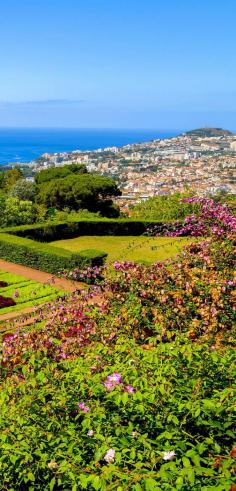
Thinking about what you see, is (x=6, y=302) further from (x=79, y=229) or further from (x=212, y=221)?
(x=79, y=229)

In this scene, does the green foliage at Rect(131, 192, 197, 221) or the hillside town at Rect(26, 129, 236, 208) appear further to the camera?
the hillside town at Rect(26, 129, 236, 208)

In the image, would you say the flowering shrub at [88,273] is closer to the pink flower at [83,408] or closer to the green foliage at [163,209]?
the pink flower at [83,408]

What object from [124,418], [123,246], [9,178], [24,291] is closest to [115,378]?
[124,418]

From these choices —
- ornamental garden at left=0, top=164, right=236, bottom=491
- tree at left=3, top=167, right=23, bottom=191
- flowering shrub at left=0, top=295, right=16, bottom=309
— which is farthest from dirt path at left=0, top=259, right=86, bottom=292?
tree at left=3, top=167, right=23, bottom=191

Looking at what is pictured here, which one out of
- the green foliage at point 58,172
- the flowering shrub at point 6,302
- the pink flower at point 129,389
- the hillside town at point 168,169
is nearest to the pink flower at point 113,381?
the pink flower at point 129,389

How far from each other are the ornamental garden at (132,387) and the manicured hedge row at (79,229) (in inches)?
907

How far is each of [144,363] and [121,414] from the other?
88 centimetres

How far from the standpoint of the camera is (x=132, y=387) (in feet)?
17.9

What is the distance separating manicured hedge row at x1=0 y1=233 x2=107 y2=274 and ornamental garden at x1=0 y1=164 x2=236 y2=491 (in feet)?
45.8

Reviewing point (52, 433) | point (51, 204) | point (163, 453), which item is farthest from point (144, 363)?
point (51, 204)

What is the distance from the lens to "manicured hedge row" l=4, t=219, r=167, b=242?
34500mm

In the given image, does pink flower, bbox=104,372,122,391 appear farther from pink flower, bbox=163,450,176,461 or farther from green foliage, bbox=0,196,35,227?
green foliage, bbox=0,196,35,227

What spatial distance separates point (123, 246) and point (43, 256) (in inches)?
336

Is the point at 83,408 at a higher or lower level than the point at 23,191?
lower
